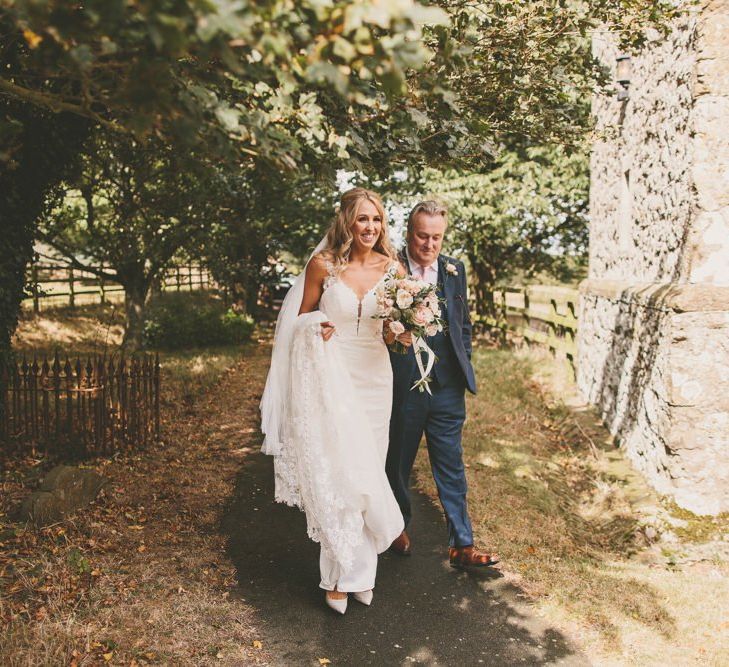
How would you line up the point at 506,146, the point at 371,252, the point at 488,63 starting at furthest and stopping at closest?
the point at 506,146, the point at 488,63, the point at 371,252

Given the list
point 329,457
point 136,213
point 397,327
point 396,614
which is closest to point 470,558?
point 396,614

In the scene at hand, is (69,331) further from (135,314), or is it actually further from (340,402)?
(340,402)

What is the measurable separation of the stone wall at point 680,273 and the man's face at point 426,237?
2.52 metres

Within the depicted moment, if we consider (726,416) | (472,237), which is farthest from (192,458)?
(472,237)

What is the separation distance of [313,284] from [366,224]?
0.52m

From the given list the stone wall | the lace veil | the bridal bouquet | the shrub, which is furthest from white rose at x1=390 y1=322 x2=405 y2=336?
the shrub

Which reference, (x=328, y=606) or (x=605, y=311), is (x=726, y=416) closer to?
(x=605, y=311)

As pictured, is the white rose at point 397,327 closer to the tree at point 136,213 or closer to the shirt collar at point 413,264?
the shirt collar at point 413,264

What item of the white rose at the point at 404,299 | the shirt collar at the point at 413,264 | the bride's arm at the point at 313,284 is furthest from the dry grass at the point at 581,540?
the bride's arm at the point at 313,284

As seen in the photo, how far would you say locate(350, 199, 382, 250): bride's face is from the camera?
4270 mm

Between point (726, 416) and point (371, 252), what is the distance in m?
3.71

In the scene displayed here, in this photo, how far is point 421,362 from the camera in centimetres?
459

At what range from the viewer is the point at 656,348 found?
653 centimetres

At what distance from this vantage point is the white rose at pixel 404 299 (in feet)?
13.4
